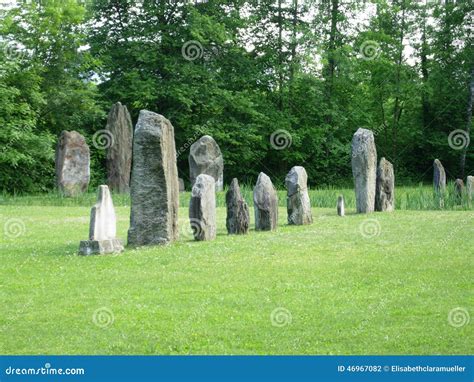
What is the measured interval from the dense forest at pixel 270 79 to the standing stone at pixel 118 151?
314 cm

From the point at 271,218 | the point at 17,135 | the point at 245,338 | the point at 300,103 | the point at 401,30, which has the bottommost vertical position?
the point at 245,338

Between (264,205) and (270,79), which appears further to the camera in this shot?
(270,79)

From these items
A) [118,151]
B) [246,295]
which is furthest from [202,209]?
Answer: [118,151]

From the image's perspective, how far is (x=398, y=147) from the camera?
41.3 m

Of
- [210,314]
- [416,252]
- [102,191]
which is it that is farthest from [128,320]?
[416,252]

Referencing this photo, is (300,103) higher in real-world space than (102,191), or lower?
higher

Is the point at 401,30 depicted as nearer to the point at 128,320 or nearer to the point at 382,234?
the point at 382,234

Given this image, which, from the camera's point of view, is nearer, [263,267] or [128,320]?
[128,320]

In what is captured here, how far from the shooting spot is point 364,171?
21969mm

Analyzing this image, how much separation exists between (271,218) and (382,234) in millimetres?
2791
